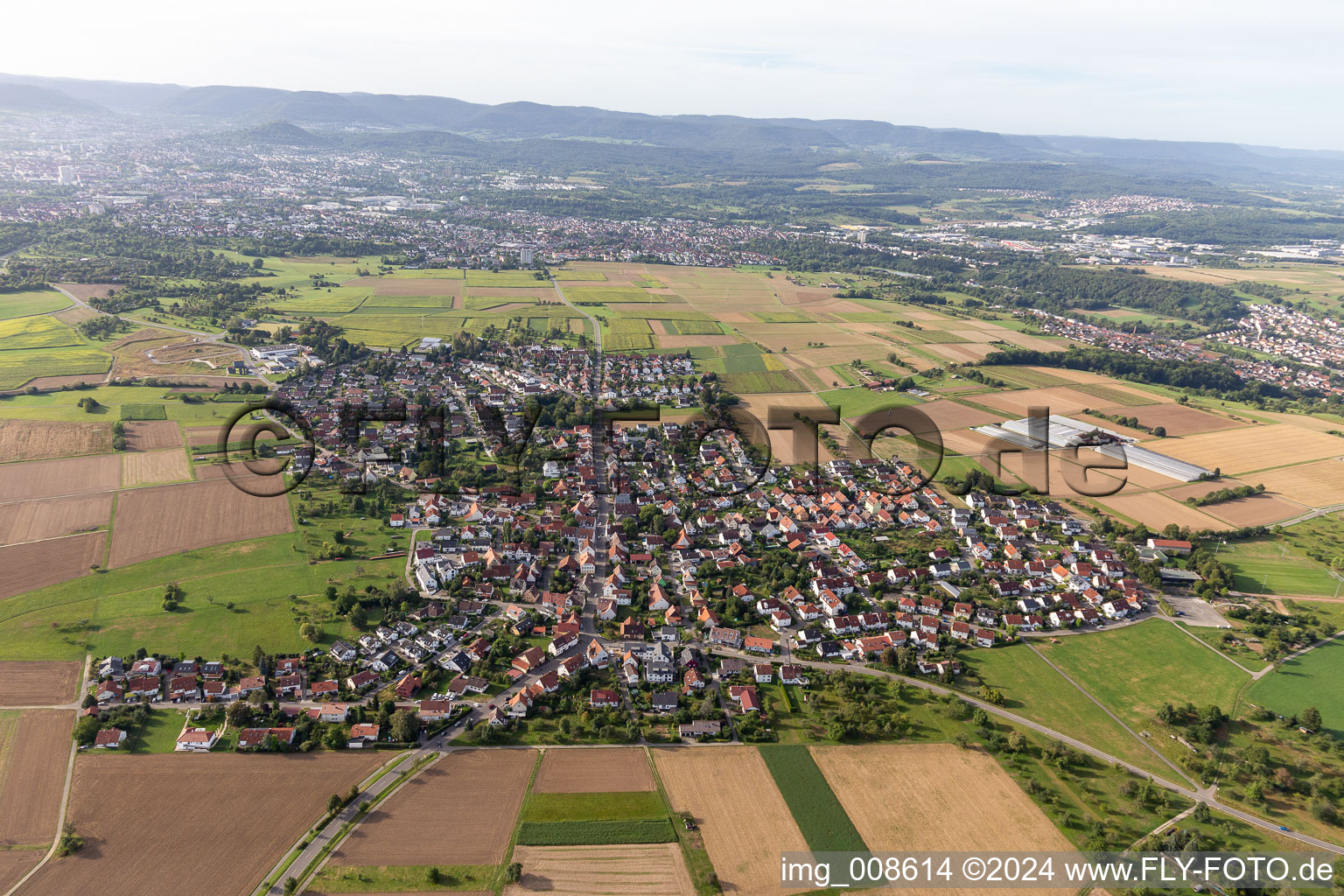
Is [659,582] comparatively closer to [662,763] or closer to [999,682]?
[662,763]

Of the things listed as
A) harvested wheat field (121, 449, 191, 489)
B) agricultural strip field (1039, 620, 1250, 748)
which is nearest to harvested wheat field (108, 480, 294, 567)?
harvested wheat field (121, 449, 191, 489)

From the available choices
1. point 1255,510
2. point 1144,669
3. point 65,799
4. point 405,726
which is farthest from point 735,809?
point 1255,510

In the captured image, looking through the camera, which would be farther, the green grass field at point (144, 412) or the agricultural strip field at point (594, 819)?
the green grass field at point (144, 412)

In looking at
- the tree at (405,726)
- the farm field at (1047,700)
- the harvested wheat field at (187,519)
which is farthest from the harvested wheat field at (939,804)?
the harvested wheat field at (187,519)

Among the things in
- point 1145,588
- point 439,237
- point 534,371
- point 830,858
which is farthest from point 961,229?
point 830,858

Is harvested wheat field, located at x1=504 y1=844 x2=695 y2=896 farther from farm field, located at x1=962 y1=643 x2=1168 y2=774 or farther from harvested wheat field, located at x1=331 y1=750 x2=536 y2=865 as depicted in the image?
farm field, located at x1=962 y1=643 x2=1168 y2=774

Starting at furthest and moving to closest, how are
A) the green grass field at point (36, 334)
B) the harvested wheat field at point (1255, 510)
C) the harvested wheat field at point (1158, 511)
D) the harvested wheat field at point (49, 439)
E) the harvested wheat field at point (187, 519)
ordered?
the green grass field at point (36, 334) → the harvested wheat field at point (49, 439) → the harvested wheat field at point (1255, 510) → the harvested wheat field at point (1158, 511) → the harvested wheat field at point (187, 519)

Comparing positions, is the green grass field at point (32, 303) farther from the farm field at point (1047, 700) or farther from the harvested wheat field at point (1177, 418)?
the harvested wheat field at point (1177, 418)
